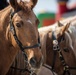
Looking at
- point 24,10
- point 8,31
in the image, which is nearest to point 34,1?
point 24,10

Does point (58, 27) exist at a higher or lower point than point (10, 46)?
lower

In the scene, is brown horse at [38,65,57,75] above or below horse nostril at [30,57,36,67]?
below

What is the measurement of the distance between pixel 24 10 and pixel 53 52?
1.70 meters

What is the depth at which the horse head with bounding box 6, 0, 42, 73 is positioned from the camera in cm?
447

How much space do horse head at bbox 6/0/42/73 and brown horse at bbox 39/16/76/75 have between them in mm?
1438

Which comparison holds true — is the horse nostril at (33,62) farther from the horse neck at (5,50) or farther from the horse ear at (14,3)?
the horse ear at (14,3)

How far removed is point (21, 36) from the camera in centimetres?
461

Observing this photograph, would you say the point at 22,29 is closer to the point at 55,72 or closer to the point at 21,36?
the point at 21,36

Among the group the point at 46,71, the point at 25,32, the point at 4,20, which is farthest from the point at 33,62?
the point at 46,71

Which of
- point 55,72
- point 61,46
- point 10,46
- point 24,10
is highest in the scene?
point 24,10

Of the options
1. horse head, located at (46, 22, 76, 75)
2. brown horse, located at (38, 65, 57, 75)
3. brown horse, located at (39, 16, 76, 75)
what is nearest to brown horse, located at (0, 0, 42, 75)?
brown horse, located at (38, 65, 57, 75)

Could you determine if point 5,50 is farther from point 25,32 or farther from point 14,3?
point 14,3

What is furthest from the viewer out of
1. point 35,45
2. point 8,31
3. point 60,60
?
point 60,60

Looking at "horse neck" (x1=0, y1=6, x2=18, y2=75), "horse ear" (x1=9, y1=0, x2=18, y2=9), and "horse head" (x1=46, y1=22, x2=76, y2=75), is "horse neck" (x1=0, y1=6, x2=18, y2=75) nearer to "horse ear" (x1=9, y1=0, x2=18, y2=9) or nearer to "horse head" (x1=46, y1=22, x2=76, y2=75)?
"horse ear" (x1=9, y1=0, x2=18, y2=9)
